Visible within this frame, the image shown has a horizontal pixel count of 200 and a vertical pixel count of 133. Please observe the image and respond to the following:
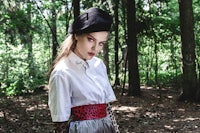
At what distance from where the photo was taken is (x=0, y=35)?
49.6 feet

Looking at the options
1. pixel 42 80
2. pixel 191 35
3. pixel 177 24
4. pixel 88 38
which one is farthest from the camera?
pixel 42 80

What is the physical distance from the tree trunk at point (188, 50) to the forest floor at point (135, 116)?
467mm

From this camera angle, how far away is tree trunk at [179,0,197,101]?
9891 mm

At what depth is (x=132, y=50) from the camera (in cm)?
1173

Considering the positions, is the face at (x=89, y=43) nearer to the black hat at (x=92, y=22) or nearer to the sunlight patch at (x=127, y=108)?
the black hat at (x=92, y=22)

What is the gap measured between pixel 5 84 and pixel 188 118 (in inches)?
353

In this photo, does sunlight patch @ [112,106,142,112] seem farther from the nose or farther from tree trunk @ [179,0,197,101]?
the nose

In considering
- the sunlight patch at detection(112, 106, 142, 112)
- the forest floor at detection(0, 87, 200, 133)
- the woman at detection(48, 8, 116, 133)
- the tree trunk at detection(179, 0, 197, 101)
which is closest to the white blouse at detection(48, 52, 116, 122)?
the woman at detection(48, 8, 116, 133)

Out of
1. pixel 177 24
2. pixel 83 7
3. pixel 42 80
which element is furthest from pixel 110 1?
pixel 42 80

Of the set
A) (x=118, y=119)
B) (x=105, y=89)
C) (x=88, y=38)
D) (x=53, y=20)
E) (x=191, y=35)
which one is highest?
(x=53, y=20)

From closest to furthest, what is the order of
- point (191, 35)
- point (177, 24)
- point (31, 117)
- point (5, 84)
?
point (31, 117)
point (191, 35)
point (177, 24)
point (5, 84)

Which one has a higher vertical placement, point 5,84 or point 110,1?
Result: point 110,1

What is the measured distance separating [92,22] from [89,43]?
12 cm

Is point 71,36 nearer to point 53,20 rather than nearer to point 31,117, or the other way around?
point 31,117
